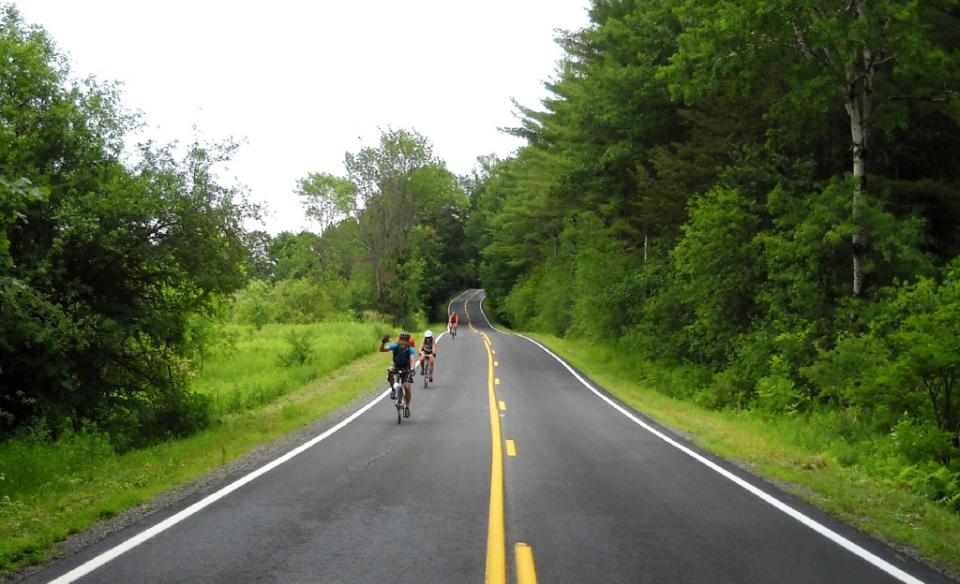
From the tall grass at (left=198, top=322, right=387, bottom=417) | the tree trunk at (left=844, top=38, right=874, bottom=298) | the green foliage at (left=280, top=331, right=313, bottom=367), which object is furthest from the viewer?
the green foliage at (left=280, top=331, right=313, bottom=367)

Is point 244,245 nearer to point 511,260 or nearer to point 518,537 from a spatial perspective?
point 518,537

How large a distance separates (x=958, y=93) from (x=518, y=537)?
15663 mm

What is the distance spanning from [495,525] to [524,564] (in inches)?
48.4

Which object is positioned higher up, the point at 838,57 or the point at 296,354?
the point at 838,57

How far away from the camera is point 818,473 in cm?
1054

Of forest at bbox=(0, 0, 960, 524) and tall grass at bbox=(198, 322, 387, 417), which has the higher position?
forest at bbox=(0, 0, 960, 524)

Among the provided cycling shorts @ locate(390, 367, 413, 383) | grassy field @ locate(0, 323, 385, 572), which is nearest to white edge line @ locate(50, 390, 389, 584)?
grassy field @ locate(0, 323, 385, 572)

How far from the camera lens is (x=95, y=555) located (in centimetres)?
579

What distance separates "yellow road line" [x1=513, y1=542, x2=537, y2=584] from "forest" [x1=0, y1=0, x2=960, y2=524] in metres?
4.94

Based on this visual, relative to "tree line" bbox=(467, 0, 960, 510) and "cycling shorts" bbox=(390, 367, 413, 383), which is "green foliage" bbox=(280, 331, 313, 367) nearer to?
"tree line" bbox=(467, 0, 960, 510)

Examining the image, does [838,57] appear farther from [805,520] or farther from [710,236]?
[805,520]

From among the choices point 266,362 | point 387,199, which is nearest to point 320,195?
point 387,199

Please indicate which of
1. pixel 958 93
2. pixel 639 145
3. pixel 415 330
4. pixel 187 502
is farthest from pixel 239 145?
pixel 415 330

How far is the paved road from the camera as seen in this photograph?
218 inches
